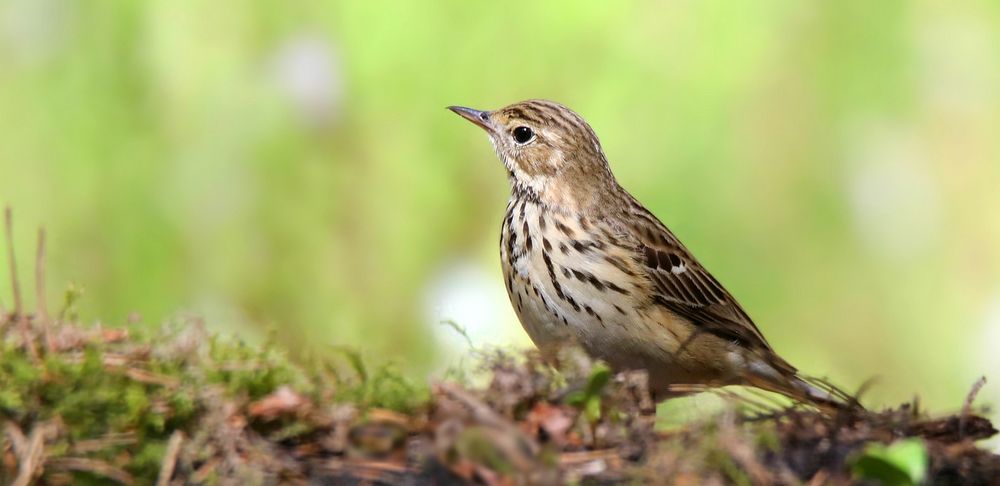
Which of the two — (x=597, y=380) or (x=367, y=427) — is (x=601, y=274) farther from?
(x=367, y=427)

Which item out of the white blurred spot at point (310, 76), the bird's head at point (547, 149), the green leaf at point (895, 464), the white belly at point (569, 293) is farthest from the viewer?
the white blurred spot at point (310, 76)

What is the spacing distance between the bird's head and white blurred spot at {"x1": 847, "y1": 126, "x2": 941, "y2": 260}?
4.70 ft

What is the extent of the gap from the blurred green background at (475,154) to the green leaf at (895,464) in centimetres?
318

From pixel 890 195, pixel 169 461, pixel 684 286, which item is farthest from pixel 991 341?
pixel 169 461

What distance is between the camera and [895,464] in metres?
1.96

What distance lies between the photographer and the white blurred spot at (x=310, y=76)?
5.31 m

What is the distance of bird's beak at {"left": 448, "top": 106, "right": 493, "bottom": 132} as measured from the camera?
4699 millimetres

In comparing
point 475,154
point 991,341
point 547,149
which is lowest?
point 991,341

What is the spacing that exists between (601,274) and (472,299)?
1.23 meters

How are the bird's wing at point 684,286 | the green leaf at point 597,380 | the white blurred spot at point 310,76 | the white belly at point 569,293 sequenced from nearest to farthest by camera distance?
the green leaf at point 597,380
the white belly at point 569,293
the bird's wing at point 684,286
the white blurred spot at point 310,76

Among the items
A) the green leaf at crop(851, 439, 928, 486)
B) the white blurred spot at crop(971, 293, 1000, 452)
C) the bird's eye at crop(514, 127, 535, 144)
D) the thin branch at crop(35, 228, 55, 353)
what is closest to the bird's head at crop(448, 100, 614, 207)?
the bird's eye at crop(514, 127, 535, 144)

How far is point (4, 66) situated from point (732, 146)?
3.32 meters

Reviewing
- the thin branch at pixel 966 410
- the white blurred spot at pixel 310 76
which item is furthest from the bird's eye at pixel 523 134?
the thin branch at pixel 966 410

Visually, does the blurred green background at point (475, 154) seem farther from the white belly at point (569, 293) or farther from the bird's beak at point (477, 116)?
the white belly at point (569, 293)
